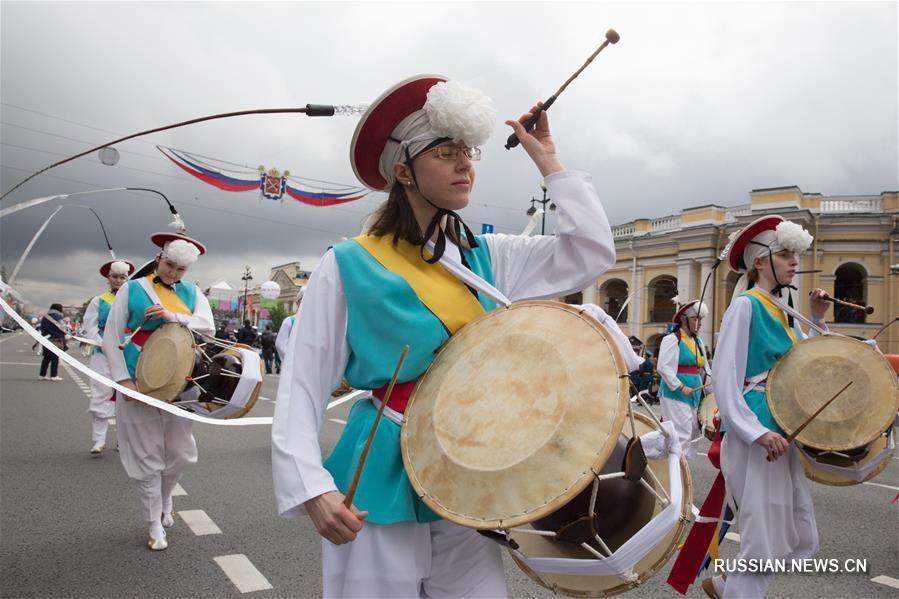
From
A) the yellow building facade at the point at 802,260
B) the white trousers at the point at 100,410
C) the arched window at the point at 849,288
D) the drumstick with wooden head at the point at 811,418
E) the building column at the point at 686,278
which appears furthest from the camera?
the building column at the point at 686,278

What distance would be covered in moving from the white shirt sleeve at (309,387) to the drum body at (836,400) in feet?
8.45

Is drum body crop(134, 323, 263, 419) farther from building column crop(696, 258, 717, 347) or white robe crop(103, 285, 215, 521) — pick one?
building column crop(696, 258, 717, 347)

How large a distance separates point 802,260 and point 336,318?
33737 millimetres

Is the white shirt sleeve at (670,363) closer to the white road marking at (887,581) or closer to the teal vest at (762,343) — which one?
the white road marking at (887,581)

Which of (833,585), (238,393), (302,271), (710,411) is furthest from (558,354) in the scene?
(302,271)

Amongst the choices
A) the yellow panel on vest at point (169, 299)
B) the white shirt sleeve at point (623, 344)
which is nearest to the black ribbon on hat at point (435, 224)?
the white shirt sleeve at point (623, 344)

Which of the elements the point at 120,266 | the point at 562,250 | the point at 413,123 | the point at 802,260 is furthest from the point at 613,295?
the point at 413,123

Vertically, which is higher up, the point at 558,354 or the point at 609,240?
the point at 609,240

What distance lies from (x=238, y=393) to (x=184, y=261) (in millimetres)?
1211

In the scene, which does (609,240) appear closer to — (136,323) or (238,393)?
(238,393)

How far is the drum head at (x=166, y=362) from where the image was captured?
457cm

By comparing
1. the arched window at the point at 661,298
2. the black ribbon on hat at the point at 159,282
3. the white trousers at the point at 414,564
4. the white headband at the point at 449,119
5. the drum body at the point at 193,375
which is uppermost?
the arched window at the point at 661,298

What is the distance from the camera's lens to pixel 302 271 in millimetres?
65938

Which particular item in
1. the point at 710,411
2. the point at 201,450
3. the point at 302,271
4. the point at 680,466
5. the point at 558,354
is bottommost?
the point at 201,450
